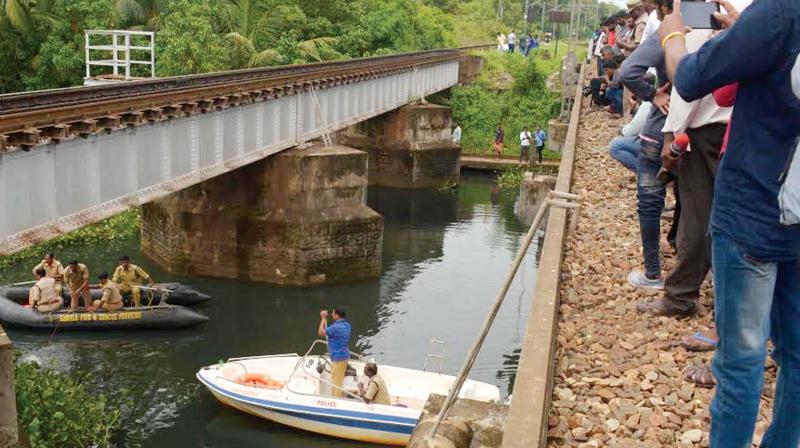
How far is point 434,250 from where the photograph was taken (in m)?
27.2

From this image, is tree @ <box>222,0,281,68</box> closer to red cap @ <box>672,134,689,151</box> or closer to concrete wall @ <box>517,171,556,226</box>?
concrete wall @ <box>517,171,556,226</box>

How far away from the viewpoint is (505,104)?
45.8 m

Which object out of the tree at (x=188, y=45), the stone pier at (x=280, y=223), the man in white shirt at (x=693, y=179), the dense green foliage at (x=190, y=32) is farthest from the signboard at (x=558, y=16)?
the man in white shirt at (x=693, y=179)

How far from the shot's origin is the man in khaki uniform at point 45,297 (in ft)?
56.6

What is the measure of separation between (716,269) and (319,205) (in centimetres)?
1837

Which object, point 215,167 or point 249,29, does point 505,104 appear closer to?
point 249,29

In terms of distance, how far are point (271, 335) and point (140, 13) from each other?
764 inches

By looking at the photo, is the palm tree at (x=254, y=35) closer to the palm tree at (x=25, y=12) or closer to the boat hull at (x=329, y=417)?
the palm tree at (x=25, y=12)

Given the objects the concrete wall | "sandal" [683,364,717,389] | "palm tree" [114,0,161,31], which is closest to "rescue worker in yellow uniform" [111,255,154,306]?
the concrete wall

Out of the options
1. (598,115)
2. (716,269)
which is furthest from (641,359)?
(598,115)

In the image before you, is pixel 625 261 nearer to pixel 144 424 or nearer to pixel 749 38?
pixel 749 38

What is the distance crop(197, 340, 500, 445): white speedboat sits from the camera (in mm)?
12953

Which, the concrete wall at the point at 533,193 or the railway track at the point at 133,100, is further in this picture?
the concrete wall at the point at 533,193

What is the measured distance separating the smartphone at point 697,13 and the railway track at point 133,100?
9.44 metres
